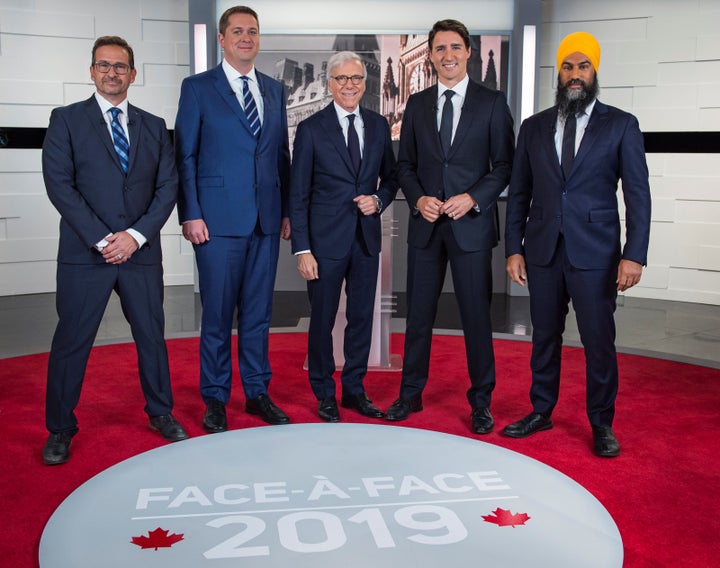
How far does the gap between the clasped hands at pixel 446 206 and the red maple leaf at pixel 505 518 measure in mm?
1263

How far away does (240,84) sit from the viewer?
3316mm

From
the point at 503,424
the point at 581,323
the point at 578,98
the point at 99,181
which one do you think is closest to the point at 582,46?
the point at 578,98

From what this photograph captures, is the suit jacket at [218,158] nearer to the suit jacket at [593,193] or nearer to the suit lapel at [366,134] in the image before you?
the suit lapel at [366,134]

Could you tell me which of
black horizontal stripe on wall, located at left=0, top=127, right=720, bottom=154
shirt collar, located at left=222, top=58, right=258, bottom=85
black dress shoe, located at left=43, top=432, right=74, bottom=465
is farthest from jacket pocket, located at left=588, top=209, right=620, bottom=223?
black horizontal stripe on wall, located at left=0, top=127, right=720, bottom=154

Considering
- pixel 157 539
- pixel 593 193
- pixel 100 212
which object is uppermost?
pixel 593 193

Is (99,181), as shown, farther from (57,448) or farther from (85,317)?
(57,448)

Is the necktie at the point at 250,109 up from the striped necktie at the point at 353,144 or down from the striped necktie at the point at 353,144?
up

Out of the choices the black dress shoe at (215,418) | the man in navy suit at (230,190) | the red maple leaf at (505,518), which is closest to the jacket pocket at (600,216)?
the red maple leaf at (505,518)

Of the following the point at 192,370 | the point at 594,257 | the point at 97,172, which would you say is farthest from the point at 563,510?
the point at 192,370

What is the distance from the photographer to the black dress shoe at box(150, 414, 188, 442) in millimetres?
3113

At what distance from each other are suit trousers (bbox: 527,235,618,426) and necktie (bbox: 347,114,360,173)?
2.79 feet

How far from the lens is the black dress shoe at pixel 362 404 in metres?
3.45

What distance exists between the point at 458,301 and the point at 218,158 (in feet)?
3.81

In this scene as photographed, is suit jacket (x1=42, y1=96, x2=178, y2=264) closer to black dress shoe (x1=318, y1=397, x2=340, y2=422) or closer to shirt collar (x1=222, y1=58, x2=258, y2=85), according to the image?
shirt collar (x1=222, y1=58, x2=258, y2=85)
